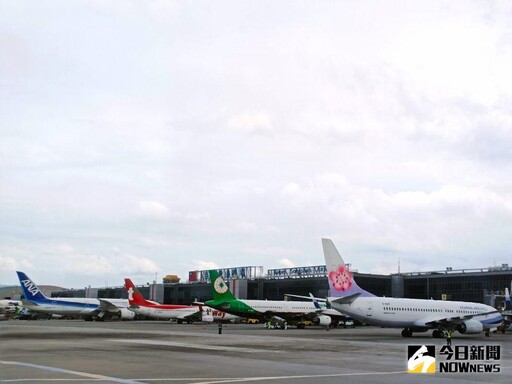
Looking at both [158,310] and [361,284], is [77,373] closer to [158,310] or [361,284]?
[158,310]

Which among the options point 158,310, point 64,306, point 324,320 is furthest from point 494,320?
point 64,306

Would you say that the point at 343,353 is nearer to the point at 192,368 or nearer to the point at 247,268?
the point at 192,368

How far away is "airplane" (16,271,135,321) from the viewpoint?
10775cm

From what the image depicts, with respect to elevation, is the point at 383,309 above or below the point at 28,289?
above

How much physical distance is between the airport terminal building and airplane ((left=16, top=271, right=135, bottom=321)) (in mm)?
37972

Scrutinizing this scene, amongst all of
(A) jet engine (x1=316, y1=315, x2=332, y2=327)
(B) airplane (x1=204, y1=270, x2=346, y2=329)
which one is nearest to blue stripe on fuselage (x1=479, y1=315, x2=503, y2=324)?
(B) airplane (x1=204, y1=270, x2=346, y2=329)

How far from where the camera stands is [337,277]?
190 ft

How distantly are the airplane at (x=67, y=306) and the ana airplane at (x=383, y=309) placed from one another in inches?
2409

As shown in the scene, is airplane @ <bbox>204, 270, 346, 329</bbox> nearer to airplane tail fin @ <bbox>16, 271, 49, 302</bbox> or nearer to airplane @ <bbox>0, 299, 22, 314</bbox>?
airplane tail fin @ <bbox>16, 271, 49, 302</bbox>

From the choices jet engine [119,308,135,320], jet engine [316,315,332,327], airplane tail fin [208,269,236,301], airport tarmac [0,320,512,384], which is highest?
airplane tail fin [208,269,236,301]

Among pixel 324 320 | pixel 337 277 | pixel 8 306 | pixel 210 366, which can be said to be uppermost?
pixel 337 277

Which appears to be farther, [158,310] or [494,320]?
[158,310]

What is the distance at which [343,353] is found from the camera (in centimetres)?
3503

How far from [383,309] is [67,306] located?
7184 centimetres
